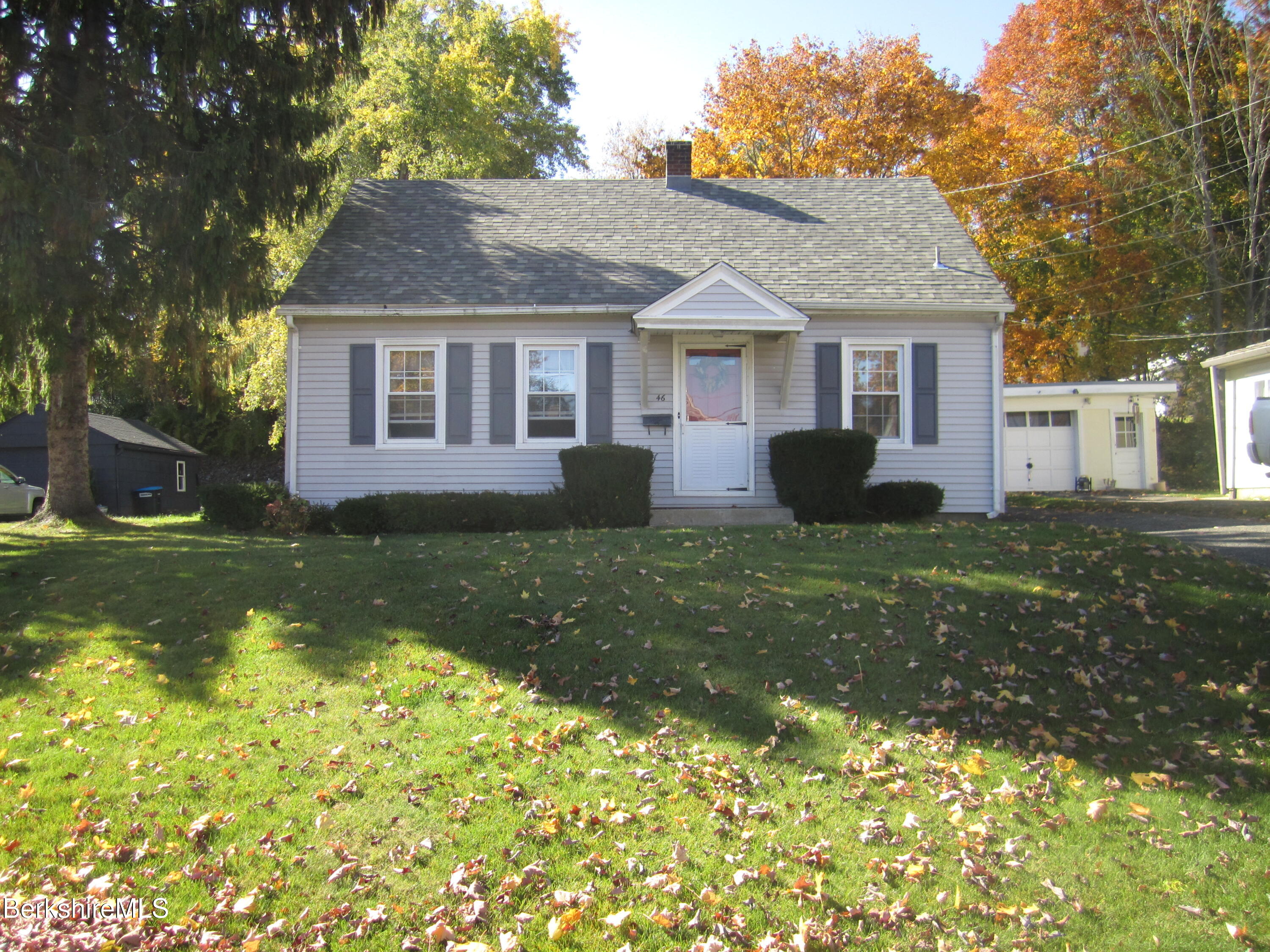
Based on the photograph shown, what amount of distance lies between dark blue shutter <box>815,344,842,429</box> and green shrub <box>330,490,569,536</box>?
13.9 feet

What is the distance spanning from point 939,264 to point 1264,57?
15258 mm

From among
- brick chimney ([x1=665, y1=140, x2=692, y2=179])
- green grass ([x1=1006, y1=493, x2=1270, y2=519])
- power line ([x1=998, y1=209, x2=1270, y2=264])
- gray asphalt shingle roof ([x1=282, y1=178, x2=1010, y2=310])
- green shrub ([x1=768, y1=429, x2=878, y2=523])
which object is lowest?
green grass ([x1=1006, y1=493, x2=1270, y2=519])

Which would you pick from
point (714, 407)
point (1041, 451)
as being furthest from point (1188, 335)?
point (714, 407)

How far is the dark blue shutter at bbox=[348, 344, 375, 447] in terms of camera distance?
1264cm

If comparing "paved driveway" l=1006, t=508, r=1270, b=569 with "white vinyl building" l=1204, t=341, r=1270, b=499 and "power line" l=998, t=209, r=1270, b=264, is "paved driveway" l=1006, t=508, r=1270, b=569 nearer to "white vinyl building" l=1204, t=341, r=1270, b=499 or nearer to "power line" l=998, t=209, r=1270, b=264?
"white vinyl building" l=1204, t=341, r=1270, b=499

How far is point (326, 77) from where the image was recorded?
11992 mm

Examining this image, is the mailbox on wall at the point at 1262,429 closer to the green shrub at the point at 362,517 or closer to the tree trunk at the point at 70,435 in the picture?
the green shrub at the point at 362,517

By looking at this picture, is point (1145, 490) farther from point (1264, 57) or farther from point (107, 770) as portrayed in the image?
point (107, 770)

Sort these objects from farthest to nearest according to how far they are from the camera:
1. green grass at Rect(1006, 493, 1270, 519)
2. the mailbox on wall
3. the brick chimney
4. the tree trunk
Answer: the brick chimney < green grass at Rect(1006, 493, 1270, 519) < the tree trunk < the mailbox on wall

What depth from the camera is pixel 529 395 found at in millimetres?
12742

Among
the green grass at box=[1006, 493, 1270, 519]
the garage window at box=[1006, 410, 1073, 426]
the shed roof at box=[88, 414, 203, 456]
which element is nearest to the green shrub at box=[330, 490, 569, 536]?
the green grass at box=[1006, 493, 1270, 519]

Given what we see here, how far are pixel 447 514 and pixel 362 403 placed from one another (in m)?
2.77

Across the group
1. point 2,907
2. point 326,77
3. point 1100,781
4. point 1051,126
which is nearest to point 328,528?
point 326,77

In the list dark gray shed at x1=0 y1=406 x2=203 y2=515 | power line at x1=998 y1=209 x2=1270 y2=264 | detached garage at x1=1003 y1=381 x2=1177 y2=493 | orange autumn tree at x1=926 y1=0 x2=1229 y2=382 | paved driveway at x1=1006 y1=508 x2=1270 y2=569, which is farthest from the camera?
orange autumn tree at x1=926 y1=0 x2=1229 y2=382
